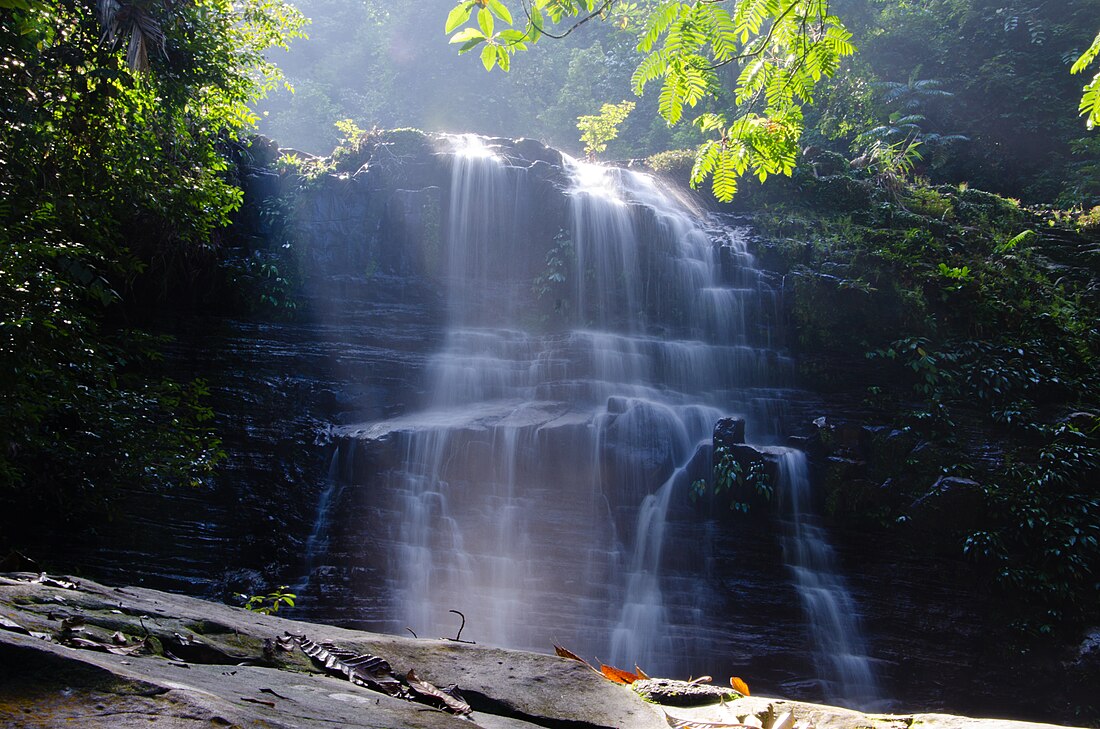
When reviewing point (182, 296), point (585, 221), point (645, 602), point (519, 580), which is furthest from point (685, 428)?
point (182, 296)

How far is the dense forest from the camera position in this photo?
5.03 meters

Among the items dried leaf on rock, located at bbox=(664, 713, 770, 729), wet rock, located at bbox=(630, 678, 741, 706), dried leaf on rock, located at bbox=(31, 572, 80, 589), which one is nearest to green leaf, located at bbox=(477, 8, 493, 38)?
dried leaf on rock, located at bbox=(664, 713, 770, 729)

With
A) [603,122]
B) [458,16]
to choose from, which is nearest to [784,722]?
[458,16]

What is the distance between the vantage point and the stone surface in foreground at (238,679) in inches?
50.5

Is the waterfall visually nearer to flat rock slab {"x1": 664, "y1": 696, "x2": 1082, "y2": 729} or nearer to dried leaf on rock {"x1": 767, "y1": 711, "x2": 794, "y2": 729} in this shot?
flat rock slab {"x1": 664, "y1": 696, "x2": 1082, "y2": 729}

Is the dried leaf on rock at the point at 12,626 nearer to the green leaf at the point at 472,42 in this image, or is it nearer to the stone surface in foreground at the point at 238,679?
the stone surface in foreground at the point at 238,679

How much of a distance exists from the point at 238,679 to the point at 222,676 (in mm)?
50

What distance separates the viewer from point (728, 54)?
2.70m

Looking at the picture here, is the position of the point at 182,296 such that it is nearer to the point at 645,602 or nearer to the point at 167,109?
the point at 167,109

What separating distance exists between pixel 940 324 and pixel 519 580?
8.62 m

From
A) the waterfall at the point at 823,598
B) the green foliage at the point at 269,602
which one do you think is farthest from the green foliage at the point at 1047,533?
the green foliage at the point at 269,602

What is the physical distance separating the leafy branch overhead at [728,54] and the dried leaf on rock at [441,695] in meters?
2.13

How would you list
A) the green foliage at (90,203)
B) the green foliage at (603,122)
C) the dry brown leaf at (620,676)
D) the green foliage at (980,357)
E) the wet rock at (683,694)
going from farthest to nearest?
the green foliage at (603,122) → the green foliage at (980,357) → the green foliage at (90,203) → the dry brown leaf at (620,676) → the wet rock at (683,694)

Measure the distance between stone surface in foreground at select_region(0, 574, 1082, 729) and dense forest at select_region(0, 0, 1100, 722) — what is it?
1.31 m
